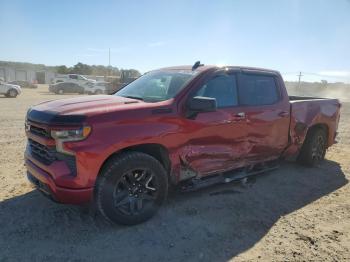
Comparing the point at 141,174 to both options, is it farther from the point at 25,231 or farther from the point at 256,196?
the point at 256,196

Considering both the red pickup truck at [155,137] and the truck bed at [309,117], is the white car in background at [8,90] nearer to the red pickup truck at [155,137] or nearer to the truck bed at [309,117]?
the red pickup truck at [155,137]

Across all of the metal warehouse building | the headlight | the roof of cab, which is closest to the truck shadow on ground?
the headlight

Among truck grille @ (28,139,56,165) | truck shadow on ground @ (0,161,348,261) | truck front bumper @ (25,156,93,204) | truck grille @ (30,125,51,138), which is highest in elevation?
truck grille @ (30,125,51,138)

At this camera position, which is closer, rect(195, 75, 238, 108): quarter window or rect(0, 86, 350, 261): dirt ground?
rect(0, 86, 350, 261): dirt ground

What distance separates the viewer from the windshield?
4465 mm

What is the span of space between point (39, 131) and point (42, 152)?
24 cm

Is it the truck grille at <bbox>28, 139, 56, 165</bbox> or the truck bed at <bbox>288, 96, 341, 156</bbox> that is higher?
the truck bed at <bbox>288, 96, 341, 156</bbox>

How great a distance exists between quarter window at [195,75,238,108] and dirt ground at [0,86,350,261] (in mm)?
1417

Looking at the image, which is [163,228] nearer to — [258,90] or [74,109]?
[74,109]

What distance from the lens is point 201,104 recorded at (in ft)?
13.3

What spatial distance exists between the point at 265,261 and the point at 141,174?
165 centimetres

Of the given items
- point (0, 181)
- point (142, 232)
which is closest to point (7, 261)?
point (142, 232)

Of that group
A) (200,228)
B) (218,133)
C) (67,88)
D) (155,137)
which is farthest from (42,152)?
(67,88)

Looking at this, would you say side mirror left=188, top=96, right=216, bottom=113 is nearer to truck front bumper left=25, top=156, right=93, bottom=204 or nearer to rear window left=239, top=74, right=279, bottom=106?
rear window left=239, top=74, right=279, bottom=106
